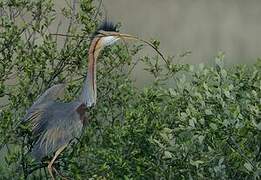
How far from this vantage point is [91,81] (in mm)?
5289

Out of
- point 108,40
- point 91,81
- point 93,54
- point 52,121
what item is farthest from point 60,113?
point 108,40

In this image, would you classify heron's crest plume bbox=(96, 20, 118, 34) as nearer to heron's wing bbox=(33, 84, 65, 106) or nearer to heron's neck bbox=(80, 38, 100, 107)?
heron's neck bbox=(80, 38, 100, 107)

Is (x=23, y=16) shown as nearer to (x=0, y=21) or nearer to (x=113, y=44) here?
(x=0, y=21)

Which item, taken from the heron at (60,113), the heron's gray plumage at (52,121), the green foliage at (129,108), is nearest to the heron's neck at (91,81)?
the heron at (60,113)

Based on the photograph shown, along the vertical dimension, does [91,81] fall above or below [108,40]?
below

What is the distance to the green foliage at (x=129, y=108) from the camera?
401cm

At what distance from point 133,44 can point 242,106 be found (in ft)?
6.40

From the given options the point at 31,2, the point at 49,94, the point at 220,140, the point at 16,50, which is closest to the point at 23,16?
the point at 31,2

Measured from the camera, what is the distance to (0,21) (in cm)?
554

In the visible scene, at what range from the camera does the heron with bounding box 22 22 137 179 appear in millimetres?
5004

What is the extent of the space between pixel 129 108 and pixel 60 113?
0.55m

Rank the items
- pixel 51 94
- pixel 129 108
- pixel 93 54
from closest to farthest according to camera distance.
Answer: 1. pixel 51 94
2. pixel 93 54
3. pixel 129 108

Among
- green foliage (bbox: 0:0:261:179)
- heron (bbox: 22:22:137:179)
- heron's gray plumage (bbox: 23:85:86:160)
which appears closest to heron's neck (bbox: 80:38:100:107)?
heron (bbox: 22:22:137:179)

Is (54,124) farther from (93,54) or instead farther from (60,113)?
(93,54)
